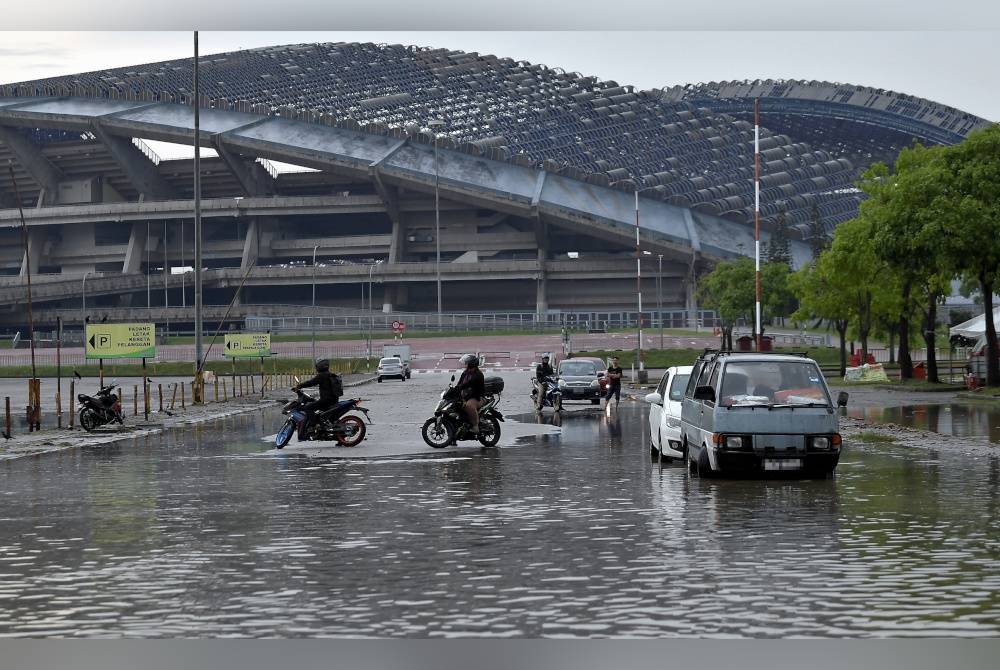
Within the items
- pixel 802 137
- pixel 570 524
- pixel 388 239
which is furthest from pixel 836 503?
pixel 802 137

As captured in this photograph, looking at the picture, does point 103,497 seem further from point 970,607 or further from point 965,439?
point 965,439

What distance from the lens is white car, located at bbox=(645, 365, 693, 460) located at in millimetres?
20656

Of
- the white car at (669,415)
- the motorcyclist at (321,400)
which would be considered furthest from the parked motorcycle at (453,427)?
the white car at (669,415)

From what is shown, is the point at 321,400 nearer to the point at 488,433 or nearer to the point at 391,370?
the point at 488,433

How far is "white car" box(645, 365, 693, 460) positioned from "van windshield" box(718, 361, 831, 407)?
2.25m

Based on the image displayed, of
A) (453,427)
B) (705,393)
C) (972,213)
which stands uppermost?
(972,213)

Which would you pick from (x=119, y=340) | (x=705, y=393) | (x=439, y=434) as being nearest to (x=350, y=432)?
(x=439, y=434)

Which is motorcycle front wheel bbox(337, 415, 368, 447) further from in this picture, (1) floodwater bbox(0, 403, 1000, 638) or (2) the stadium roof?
(2) the stadium roof

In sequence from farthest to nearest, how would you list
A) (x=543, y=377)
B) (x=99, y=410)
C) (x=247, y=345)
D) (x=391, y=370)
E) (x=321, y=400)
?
(x=391, y=370)
(x=247, y=345)
(x=543, y=377)
(x=99, y=410)
(x=321, y=400)

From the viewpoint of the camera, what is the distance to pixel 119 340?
134ft

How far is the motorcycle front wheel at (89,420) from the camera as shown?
31.6 meters

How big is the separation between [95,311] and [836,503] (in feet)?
414

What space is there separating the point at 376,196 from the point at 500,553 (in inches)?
5309

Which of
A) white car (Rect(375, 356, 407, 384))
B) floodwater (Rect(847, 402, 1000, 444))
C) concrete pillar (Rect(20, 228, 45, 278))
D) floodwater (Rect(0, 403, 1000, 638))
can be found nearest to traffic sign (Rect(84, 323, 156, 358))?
floodwater (Rect(847, 402, 1000, 444))
